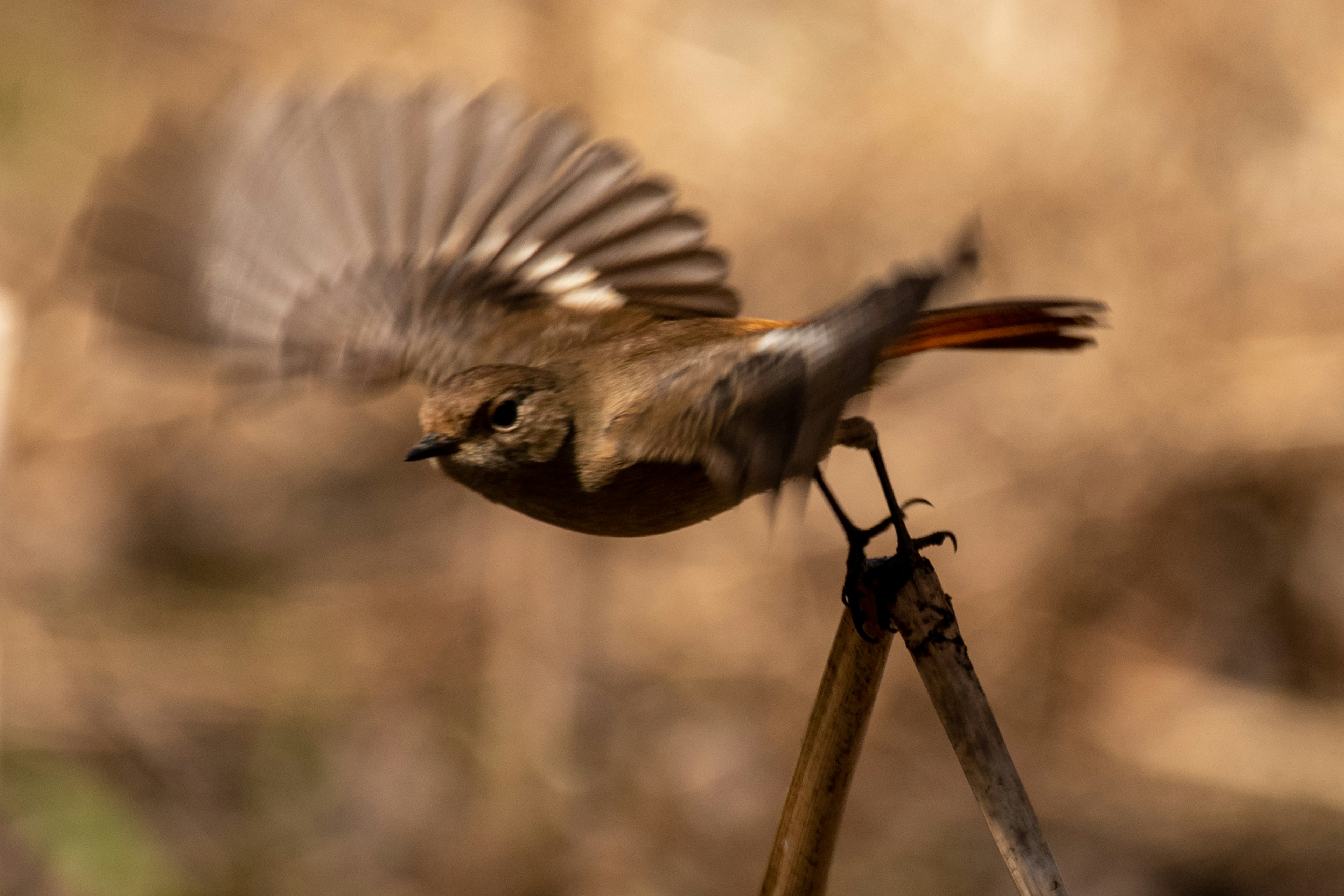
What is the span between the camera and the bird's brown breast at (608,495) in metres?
2.43

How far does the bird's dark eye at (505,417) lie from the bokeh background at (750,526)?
2255 millimetres

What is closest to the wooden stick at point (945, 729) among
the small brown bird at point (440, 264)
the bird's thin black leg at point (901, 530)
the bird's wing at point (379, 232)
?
the bird's thin black leg at point (901, 530)

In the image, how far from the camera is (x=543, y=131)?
3066mm

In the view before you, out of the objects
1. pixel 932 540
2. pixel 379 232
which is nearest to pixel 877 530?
pixel 932 540

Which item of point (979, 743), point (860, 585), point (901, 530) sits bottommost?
point (979, 743)

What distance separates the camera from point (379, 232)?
10.7 ft

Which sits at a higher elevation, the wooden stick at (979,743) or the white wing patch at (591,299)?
the white wing patch at (591,299)

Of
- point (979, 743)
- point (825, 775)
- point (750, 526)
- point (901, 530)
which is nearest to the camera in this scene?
point (979, 743)

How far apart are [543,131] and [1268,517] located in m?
3.22

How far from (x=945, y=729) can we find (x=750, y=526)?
3.64 metres

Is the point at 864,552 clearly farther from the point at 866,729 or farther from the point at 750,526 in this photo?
the point at 750,526

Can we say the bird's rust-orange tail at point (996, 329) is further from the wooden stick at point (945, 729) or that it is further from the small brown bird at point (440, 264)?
the wooden stick at point (945, 729)

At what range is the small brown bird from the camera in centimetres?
269

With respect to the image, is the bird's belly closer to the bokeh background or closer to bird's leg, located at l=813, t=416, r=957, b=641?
bird's leg, located at l=813, t=416, r=957, b=641
